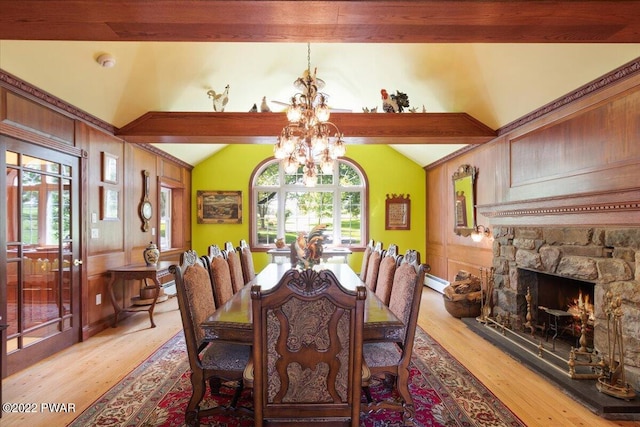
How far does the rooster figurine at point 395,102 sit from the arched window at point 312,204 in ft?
8.61

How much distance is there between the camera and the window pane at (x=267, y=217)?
6.90 metres

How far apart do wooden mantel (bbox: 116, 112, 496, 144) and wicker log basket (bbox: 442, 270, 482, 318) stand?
1849 mm

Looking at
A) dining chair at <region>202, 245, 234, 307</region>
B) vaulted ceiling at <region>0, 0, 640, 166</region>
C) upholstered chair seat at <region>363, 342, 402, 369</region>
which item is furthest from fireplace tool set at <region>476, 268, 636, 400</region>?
dining chair at <region>202, 245, 234, 307</region>

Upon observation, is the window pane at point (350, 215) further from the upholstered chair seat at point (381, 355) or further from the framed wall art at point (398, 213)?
the upholstered chair seat at point (381, 355)

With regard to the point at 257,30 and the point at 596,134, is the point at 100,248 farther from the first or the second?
the point at 596,134

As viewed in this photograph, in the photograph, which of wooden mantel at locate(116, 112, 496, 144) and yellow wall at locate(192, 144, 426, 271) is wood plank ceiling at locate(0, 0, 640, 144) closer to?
wooden mantel at locate(116, 112, 496, 144)

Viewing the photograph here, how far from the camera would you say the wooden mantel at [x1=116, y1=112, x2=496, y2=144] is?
13.5 ft

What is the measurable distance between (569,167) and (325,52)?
2.84m

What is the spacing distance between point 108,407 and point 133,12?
238 centimetres

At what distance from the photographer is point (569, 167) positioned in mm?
2996

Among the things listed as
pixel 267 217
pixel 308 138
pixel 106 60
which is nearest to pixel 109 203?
pixel 106 60

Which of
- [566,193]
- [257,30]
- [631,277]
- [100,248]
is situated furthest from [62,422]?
[566,193]

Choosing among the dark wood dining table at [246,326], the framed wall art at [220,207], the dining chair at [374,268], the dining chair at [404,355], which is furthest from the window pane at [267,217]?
the dining chair at [404,355]

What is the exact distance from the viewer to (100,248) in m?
3.84
